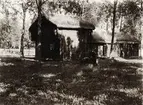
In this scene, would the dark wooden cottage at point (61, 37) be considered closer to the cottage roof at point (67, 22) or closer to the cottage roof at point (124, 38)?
the cottage roof at point (67, 22)

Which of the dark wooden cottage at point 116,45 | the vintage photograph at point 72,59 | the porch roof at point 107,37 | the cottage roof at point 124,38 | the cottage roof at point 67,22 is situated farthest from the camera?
the cottage roof at point 124,38

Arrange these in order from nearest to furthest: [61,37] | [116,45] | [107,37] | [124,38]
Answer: [61,37] → [107,37] → [116,45] → [124,38]

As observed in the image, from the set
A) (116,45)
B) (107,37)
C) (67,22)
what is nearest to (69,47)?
(67,22)

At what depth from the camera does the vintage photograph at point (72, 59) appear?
12719mm

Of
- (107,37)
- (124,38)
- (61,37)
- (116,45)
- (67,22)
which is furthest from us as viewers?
(124,38)

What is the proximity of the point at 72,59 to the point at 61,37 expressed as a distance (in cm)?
406

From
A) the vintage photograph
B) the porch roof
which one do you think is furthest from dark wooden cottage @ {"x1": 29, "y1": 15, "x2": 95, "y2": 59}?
the porch roof

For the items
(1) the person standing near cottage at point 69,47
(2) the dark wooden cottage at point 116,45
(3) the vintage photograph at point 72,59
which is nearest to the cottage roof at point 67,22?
(3) the vintage photograph at point 72,59

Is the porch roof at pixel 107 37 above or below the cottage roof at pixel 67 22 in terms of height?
below

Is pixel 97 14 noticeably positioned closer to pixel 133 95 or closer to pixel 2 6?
pixel 2 6

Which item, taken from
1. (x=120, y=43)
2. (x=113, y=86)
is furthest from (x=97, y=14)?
(x=113, y=86)

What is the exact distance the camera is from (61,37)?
42.2m

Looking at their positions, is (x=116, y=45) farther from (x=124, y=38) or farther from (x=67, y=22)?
(x=67, y=22)

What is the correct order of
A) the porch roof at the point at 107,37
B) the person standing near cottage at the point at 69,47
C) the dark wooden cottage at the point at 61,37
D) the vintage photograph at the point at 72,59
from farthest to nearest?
the porch roof at the point at 107,37, the person standing near cottage at the point at 69,47, the dark wooden cottage at the point at 61,37, the vintage photograph at the point at 72,59
